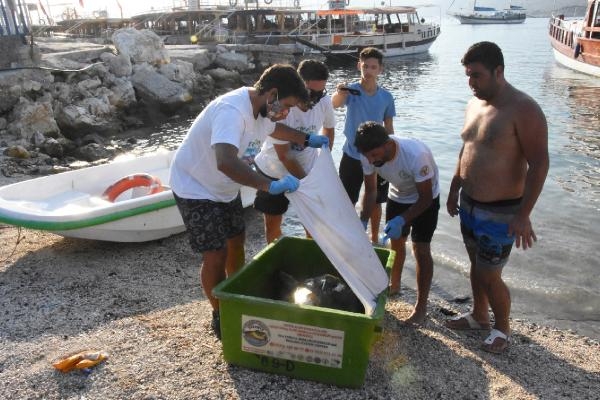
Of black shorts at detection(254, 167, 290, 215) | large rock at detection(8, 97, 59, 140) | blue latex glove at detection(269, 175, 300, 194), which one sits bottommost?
large rock at detection(8, 97, 59, 140)

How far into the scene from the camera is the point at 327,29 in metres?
35.4

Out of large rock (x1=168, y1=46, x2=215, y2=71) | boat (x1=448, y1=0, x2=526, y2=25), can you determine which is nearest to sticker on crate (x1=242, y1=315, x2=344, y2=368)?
large rock (x1=168, y1=46, x2=215, y2=71)

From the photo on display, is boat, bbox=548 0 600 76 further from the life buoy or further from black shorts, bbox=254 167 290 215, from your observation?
black shorts, bbox=254 167 290 215

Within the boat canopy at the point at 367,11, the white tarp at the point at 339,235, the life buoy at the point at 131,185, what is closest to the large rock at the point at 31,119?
the life buoy at the point at 131,185

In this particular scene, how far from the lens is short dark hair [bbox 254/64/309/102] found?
3084 mm

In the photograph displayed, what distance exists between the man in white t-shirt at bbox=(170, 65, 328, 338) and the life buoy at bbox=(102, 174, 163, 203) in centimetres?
277

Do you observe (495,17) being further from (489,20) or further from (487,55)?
(487,55)

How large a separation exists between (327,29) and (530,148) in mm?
34397

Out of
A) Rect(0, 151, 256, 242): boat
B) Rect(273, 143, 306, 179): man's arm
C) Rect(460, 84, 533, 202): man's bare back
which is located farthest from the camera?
Rect(0, 151, 256, 242): boat

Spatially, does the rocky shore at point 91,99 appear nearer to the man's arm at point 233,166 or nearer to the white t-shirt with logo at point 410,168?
the man's arm at point 233,166

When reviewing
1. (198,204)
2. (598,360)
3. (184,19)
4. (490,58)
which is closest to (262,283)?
(198,204)

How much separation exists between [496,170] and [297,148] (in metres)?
1.73

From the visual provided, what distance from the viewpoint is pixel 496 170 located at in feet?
10.8

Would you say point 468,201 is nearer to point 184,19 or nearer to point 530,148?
point 530,148
